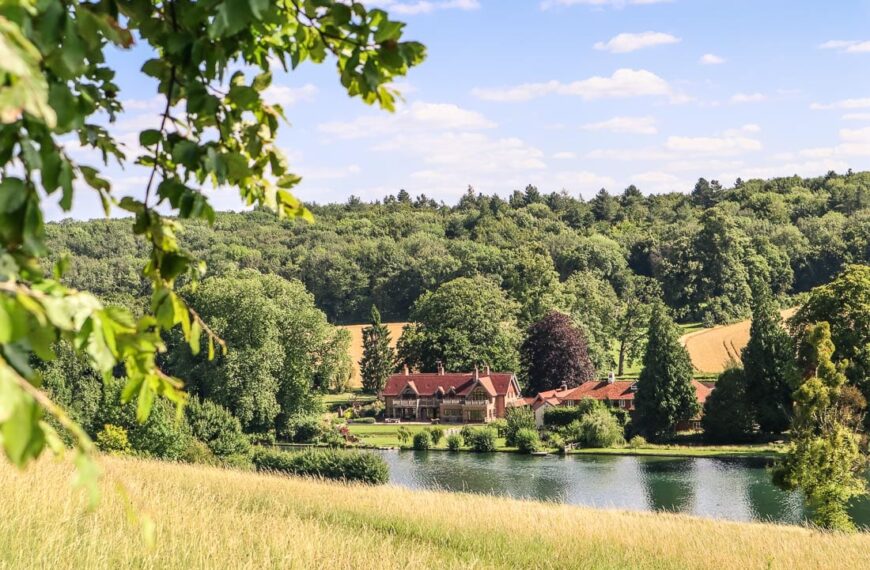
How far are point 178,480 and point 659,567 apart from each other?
6.43 metres

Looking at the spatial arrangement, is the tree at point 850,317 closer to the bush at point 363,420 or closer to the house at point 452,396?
the house at point 452,396

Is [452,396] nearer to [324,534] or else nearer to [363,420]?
[363,420]

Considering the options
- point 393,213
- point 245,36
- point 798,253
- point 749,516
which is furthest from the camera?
point 393,213

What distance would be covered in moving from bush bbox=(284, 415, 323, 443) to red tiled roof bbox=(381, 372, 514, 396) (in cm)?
1485

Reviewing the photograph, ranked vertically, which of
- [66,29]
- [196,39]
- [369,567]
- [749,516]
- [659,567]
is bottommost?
[749,516]

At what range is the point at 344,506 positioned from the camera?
1099 cm

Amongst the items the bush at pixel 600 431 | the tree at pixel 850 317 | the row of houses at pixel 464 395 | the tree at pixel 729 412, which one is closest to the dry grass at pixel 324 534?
the tree at pixel 850 317

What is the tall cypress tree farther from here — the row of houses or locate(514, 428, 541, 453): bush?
locate(514, 428, 541, 453): bush

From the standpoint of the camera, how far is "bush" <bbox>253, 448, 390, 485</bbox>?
98.4 ft

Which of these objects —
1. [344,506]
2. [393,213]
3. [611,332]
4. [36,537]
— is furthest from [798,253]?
[36,537]

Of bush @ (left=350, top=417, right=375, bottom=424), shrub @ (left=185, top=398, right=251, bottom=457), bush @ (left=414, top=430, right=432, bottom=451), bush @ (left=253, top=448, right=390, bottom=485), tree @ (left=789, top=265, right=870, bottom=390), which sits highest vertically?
tree @ (left=789, top=265, right=870, bottom=390)

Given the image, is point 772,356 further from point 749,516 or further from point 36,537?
point 36,537

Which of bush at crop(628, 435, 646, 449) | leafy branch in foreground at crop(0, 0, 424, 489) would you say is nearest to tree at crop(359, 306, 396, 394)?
bush at crop(628, 435, 646, 449)

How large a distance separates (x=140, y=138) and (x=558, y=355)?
58163mm
